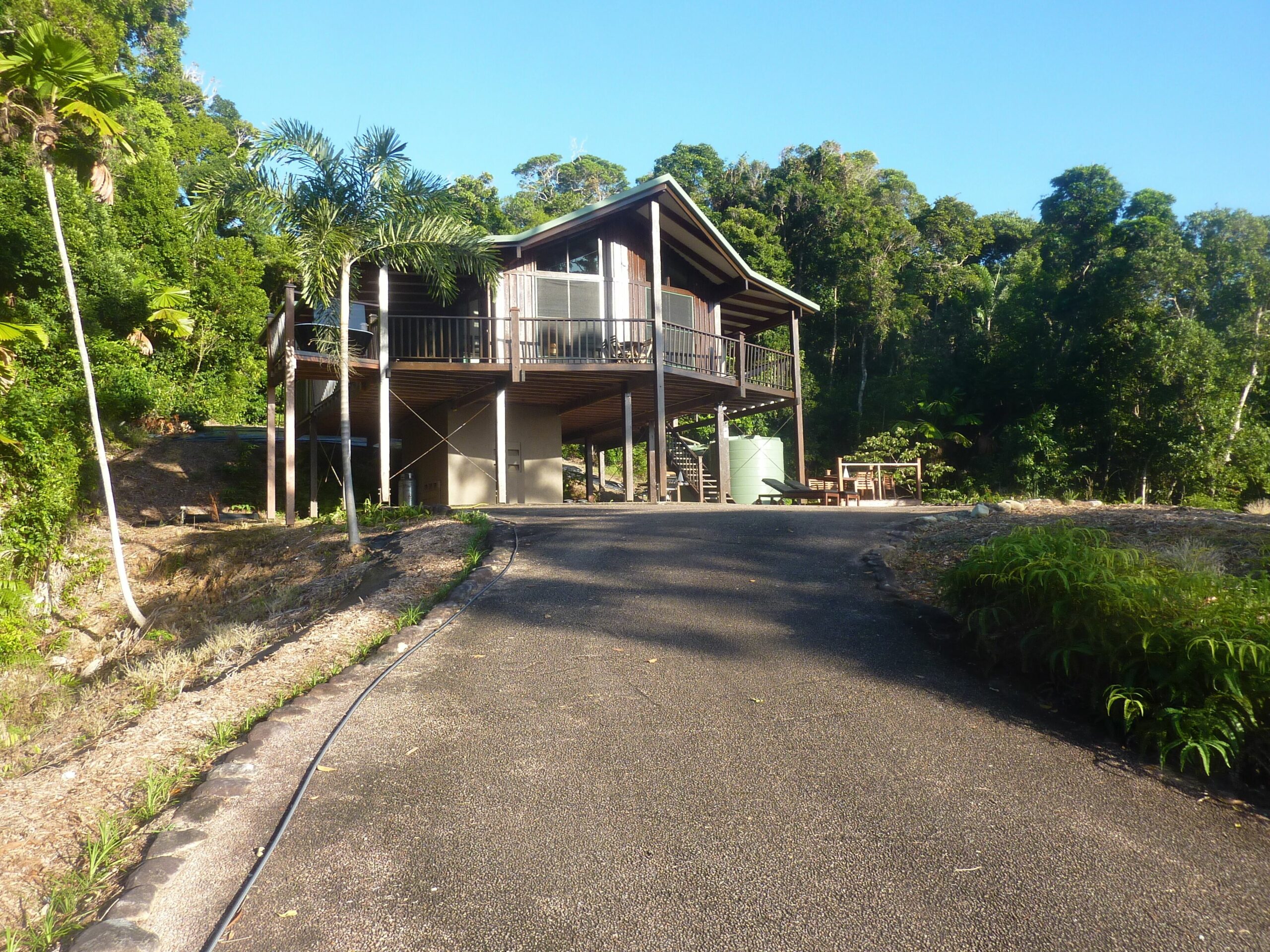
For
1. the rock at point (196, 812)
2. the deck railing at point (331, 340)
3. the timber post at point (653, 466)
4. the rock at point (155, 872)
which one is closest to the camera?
the rock at point (155, 872)

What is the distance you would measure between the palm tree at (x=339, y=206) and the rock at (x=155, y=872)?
26.7 feet

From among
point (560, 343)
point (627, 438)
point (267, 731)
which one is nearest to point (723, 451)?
point (627, 438)

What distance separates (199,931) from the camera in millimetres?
3076

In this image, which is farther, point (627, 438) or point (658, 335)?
point (627, 438)

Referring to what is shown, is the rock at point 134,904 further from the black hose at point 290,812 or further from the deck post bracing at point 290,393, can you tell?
the deck post bracing at point 290,393

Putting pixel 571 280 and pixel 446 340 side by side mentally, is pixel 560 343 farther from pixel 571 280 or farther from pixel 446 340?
pixel 446 340

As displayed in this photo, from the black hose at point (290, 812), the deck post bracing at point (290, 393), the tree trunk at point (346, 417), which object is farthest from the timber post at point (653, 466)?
the black hose at point (290, 812)

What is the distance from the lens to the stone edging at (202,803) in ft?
9.80

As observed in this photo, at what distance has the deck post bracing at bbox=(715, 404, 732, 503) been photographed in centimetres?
2122

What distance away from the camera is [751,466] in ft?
77.9

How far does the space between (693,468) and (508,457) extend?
6.04 m

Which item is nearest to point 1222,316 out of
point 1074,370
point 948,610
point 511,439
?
point 1074,370

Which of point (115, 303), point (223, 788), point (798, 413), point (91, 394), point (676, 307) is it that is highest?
point (115, 303)

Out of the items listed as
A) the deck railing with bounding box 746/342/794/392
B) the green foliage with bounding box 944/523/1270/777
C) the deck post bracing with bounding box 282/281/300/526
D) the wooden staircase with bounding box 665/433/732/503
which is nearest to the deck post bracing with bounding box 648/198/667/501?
the deck railing with bounding box 746/342/794/392
